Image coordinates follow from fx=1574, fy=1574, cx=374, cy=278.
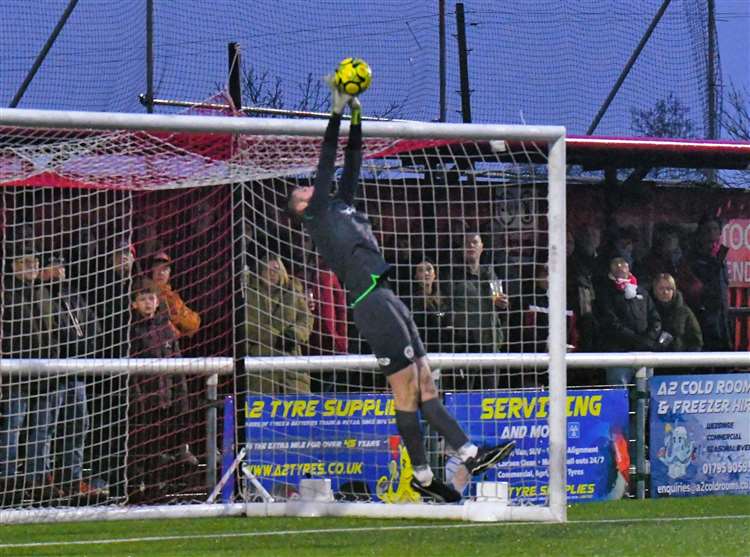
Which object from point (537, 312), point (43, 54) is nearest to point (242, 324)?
point (537, 312)

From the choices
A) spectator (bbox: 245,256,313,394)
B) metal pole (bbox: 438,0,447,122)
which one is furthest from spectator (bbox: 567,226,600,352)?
spectator (bbox: 245,256,313,394)

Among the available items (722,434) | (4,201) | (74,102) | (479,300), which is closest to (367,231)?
(479,300)

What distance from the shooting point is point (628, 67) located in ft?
54.0

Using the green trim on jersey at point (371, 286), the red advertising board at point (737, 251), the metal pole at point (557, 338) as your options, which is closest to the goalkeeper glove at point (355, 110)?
the green trim on jersey at point (371, 286)

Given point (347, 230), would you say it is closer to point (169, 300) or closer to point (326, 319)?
point (326, 319)

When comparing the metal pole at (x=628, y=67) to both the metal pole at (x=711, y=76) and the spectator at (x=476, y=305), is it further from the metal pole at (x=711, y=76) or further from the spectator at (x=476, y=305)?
the spectator at (x=476, y=305)

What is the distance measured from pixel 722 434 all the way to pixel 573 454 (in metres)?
1.46

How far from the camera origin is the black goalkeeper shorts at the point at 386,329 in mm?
9094

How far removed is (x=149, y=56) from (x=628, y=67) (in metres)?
5.29

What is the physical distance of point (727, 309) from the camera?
14.5 metres

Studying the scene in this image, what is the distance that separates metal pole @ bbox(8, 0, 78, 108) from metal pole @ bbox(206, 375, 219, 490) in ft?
12.7

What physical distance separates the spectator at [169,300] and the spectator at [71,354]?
529mm

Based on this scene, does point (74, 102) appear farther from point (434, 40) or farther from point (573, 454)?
point (573, 454)

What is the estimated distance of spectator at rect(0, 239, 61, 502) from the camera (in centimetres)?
1077
